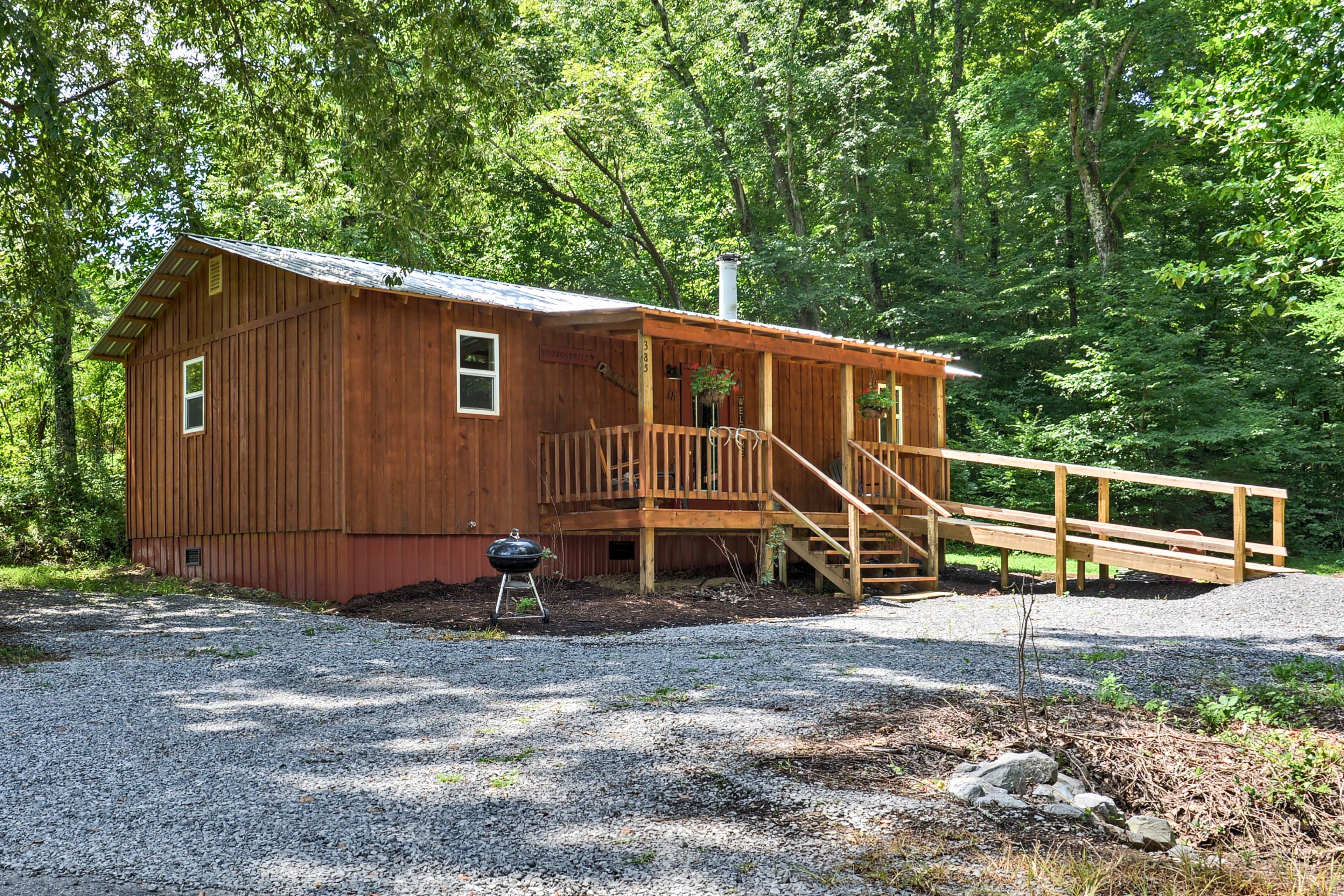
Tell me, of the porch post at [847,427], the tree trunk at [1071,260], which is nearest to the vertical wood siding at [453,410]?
the porch post at [847,427]

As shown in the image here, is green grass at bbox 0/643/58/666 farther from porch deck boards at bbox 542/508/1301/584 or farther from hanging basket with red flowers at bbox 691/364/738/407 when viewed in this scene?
hanging basket with red flowers at bbox 691/364/738/407

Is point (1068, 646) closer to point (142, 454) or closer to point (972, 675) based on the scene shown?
point (972, 675)

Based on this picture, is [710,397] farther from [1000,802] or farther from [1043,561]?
[1043,561]

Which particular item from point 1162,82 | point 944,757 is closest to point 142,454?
point 944,757

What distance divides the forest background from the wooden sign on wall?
6.29ft

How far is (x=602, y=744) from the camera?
486 cm

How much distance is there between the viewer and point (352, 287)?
1140 cm

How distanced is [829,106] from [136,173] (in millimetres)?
17588

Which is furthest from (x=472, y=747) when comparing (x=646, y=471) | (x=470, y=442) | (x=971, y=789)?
(x=470, y=442)

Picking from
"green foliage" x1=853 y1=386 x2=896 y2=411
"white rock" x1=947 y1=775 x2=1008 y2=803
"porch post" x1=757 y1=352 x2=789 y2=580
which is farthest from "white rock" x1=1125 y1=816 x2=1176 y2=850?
"green foliage" x1=853 y1=386 x2=896 y2=411

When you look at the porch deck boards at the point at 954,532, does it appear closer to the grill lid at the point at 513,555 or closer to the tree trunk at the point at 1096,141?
the grill lid at the point at 513,555

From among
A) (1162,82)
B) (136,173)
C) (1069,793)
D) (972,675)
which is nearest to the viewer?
(1069,793)

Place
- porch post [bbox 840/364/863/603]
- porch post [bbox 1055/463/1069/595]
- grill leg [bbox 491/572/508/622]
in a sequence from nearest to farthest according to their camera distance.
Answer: grill leg [bbox 491/572/508/622] → porch post [bbox 1055/463/1069/595] → porch post [bbox 840/364/863/603]

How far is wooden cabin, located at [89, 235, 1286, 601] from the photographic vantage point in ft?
38.7
